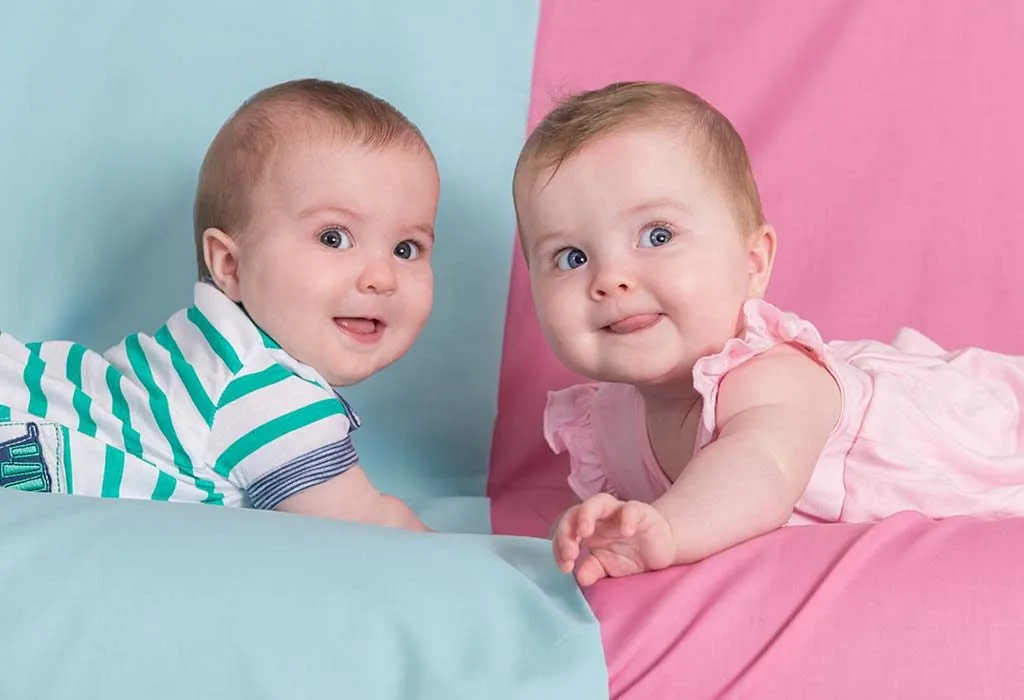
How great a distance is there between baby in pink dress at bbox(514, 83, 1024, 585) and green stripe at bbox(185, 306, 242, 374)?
11.2 inches

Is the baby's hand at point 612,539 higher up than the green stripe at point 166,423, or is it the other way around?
the baby's hand at point 612,539

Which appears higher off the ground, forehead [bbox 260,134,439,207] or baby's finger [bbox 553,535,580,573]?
forehead [bbox 260,134,439,207]

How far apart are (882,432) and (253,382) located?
22.4 inches

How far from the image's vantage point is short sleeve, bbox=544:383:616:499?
52.1 inches

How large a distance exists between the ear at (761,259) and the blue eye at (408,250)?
355 mm

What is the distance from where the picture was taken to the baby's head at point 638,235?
108 centimetres

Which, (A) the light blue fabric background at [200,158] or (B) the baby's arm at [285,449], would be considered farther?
(A) the light blue fabric background at [200,158]

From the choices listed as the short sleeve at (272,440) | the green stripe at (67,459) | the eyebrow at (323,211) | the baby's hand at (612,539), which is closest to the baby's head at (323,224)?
the eyebrow at (323,211)

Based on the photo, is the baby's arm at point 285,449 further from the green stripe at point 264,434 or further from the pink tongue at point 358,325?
the pink tongue at point 358,325

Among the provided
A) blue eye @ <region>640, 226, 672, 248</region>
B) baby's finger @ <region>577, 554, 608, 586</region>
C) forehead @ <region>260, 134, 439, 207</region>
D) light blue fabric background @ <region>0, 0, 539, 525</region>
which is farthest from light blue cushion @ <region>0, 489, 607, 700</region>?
light blue fabric background @ <region>0, 0, 539, 525</region>

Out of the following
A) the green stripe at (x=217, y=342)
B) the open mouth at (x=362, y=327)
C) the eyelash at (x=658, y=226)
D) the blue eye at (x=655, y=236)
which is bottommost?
the open mouth at (x=362, y=327)

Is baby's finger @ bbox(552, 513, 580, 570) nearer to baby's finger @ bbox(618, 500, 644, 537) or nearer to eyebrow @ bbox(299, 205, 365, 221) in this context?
baby's finger @ bbox(618, 500, 644, 537)

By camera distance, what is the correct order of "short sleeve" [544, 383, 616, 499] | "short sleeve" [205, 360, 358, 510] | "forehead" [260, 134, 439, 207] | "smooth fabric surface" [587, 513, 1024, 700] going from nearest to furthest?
"smooth fabric surface" [587, 513, 1024, 700] < "short sleeve" [205, 360, 358, 510] < "forehead" [260, 134, 439, 207] < "short sleeve" [544, 383, 616, 499]

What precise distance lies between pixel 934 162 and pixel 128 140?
101 cm
